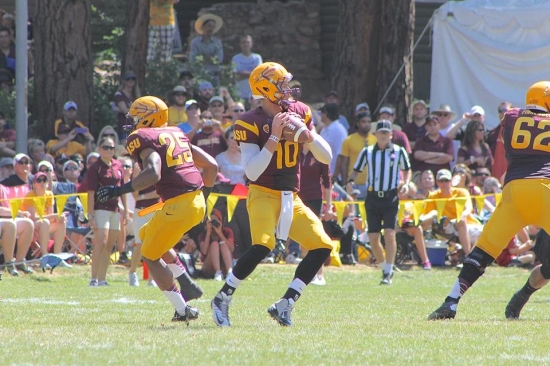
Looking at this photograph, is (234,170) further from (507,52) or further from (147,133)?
(147,133)

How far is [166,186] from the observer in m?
7.74

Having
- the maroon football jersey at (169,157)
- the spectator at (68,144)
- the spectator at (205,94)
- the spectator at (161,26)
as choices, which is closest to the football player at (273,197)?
the maroon football jersey at (169,157)

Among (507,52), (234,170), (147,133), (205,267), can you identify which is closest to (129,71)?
(234,170)

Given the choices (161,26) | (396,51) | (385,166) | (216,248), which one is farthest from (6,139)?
(396,51)

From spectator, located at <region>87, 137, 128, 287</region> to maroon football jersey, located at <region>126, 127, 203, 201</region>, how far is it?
5.02 m

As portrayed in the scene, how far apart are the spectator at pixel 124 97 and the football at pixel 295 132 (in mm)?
9573

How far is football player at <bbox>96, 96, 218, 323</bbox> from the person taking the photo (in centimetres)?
765

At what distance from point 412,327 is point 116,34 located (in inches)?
614

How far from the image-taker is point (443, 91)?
61.4 ft

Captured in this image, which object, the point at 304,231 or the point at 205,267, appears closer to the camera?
the point at 304,231

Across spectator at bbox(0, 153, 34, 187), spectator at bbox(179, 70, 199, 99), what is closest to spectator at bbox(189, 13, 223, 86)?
spectator at bbox(179, 70, 199, 99)

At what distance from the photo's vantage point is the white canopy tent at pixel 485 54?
18062 mm

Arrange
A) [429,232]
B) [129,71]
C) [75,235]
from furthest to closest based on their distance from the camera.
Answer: [129,71] < [429,232] < [75,235]

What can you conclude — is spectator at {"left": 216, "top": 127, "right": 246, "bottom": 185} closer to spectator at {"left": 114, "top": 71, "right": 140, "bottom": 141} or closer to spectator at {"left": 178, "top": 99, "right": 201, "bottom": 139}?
spectator at {"left": 178, "top": 99, "right": 201, "bottom": 139}
